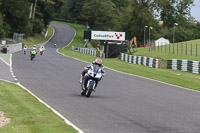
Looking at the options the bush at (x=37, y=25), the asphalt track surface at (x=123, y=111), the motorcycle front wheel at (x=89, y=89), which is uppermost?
the bush at (x=37, y=25)

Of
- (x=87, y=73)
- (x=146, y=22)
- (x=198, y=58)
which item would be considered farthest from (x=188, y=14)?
(x=87, y=73)

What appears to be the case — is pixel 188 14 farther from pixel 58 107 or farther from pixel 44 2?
pixel 58 107

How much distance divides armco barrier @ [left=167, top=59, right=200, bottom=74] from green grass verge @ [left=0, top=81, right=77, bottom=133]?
21.7 meters

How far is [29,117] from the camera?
30.7ft

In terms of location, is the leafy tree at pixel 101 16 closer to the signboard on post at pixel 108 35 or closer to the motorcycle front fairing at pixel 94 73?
the signboard on post at pixel 108 35

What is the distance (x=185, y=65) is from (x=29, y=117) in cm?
2651

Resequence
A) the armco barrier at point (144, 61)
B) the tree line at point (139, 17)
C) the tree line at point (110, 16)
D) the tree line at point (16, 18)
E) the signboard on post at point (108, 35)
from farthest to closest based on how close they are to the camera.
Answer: the tree line at point (139, 17) → the tree line at point (110, 16) → the tree line at point (16, 18) → the signboard on post at point (108, 35) → the armco barrier at point (144, 61)

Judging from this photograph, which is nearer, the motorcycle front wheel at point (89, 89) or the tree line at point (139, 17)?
the motorcycle front wheel at point (89, 89)

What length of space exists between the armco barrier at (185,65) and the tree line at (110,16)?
38.3 m

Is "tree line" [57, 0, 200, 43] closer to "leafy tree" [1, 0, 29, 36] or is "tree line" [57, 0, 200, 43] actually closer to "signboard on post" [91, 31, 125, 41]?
"leafy tree" [1, 0, 29, 36]

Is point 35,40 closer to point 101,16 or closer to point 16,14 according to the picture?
point 16,14

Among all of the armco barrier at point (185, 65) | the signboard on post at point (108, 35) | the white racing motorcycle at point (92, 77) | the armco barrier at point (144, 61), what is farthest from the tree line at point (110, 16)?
the white racing motorcycle at point (92, 77)

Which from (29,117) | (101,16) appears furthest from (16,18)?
(29,117)

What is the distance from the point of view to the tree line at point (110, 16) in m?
86.3
